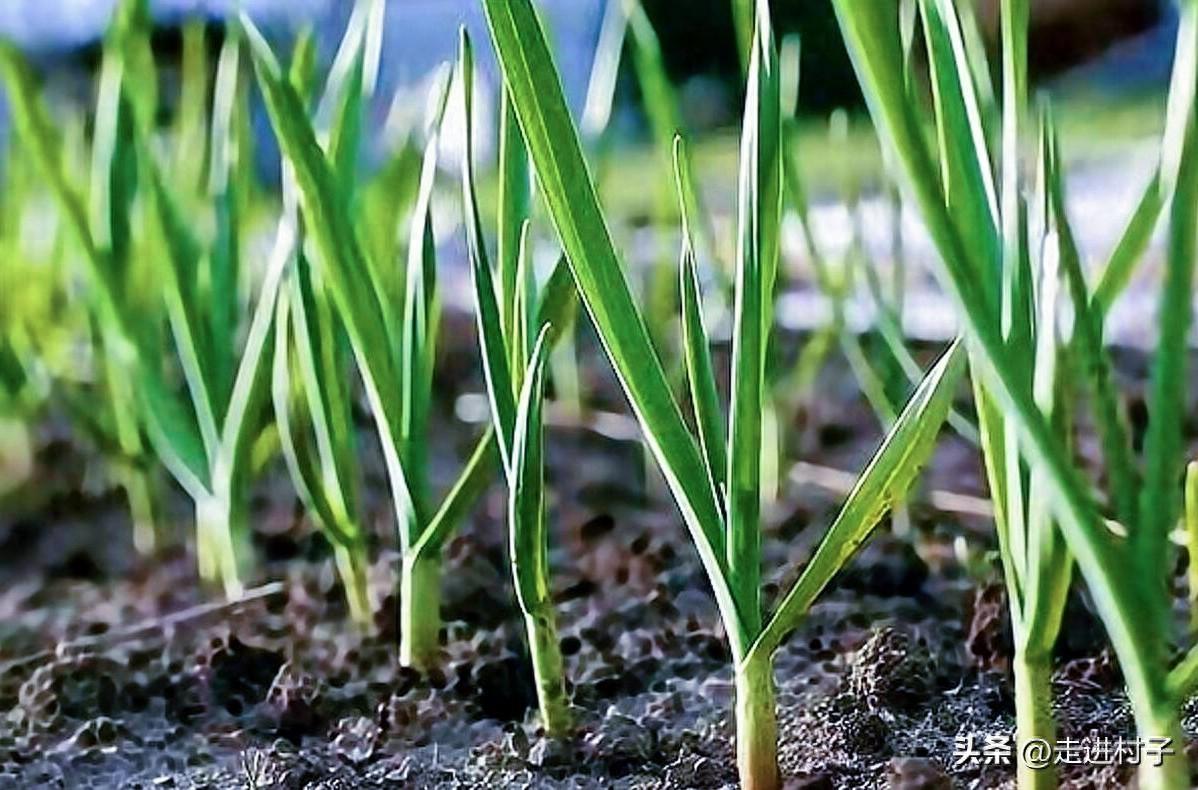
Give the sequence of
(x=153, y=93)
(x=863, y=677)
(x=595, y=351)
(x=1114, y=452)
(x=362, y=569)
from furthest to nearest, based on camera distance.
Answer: (x=595, y=351) < (x=153, y=93) < (x=362, y=569) < (x=863, y=677) < (x=1114, y=452)

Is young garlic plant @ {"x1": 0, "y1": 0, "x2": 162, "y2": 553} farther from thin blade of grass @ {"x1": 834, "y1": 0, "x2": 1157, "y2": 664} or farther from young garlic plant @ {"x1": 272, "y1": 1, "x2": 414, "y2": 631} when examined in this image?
thin blade of grass @ {"x1": 834, "y1": 0, "x2": 1157, "y2": 664}

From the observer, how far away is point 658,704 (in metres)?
0.46

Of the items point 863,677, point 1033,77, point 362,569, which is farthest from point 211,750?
point 1033,77

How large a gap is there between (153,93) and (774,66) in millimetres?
425

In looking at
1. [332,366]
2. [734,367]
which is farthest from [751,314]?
[332,366]

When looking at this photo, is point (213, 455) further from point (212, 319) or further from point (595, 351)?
point (595, 351)

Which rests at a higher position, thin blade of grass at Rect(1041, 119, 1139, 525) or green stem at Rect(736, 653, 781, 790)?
thin blade of grass at Rect(1041, 119, 1139, 525)

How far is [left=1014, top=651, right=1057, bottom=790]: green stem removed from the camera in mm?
356

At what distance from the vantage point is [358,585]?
540 millimetres

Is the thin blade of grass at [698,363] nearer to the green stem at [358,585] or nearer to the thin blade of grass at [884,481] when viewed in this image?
the thin blade of grass at [884,481]

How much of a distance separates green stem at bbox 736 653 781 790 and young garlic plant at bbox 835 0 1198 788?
0.22 ft

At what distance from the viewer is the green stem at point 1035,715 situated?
356mm

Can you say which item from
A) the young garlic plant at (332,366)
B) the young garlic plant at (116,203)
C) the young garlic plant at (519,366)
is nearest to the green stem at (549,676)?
the young garlic plant at (519,366)

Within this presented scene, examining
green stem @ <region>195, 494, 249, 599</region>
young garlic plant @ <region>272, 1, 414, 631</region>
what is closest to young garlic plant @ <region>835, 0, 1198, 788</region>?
young garlic plant @ <region>272, 1, 414, 631</region>
